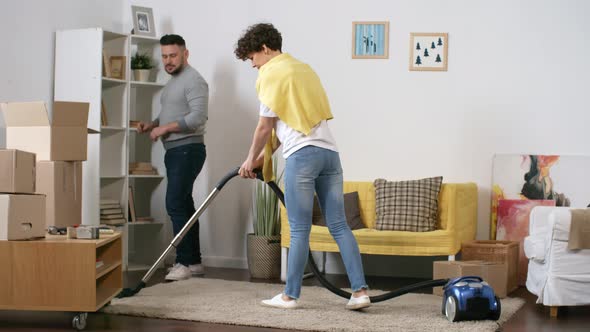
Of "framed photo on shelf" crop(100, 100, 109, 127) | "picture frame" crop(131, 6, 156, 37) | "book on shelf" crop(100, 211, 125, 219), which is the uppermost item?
"picture frame" crop(131, 6, 156, 37)

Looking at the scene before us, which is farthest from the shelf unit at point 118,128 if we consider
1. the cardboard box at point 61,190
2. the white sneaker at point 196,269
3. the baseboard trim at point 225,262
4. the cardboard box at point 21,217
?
the cardboard box at point 21,217

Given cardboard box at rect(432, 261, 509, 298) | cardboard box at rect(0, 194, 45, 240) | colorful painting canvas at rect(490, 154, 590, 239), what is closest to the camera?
cardboard box at rect(0, 194, 45, 240)

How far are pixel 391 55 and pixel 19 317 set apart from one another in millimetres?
3256

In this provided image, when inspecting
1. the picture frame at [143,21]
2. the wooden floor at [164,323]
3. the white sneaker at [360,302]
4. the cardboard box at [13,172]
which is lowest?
the wooden floor at [164,323]

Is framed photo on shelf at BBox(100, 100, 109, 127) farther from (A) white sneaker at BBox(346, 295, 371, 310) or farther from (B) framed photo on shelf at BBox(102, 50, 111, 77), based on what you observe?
(A) white sneaker at BBox(346, 295, 371, 310)

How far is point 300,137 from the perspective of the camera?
13.4 feet

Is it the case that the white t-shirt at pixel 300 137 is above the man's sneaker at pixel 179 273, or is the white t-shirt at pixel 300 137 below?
above

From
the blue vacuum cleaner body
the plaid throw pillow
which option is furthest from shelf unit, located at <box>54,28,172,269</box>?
the blue vacuum cleaner body

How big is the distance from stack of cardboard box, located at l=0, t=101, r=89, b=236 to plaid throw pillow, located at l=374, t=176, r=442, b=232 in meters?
2.07

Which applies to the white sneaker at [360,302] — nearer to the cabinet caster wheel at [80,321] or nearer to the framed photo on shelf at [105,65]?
the cabinet caster wheel at [80,321]

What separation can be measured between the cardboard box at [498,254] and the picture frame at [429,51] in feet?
4.44

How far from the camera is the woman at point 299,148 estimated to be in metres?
4.07

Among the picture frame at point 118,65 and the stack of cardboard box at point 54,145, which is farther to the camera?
the picture frame at point 118,65

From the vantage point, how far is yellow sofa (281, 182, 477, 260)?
5.27 meters
